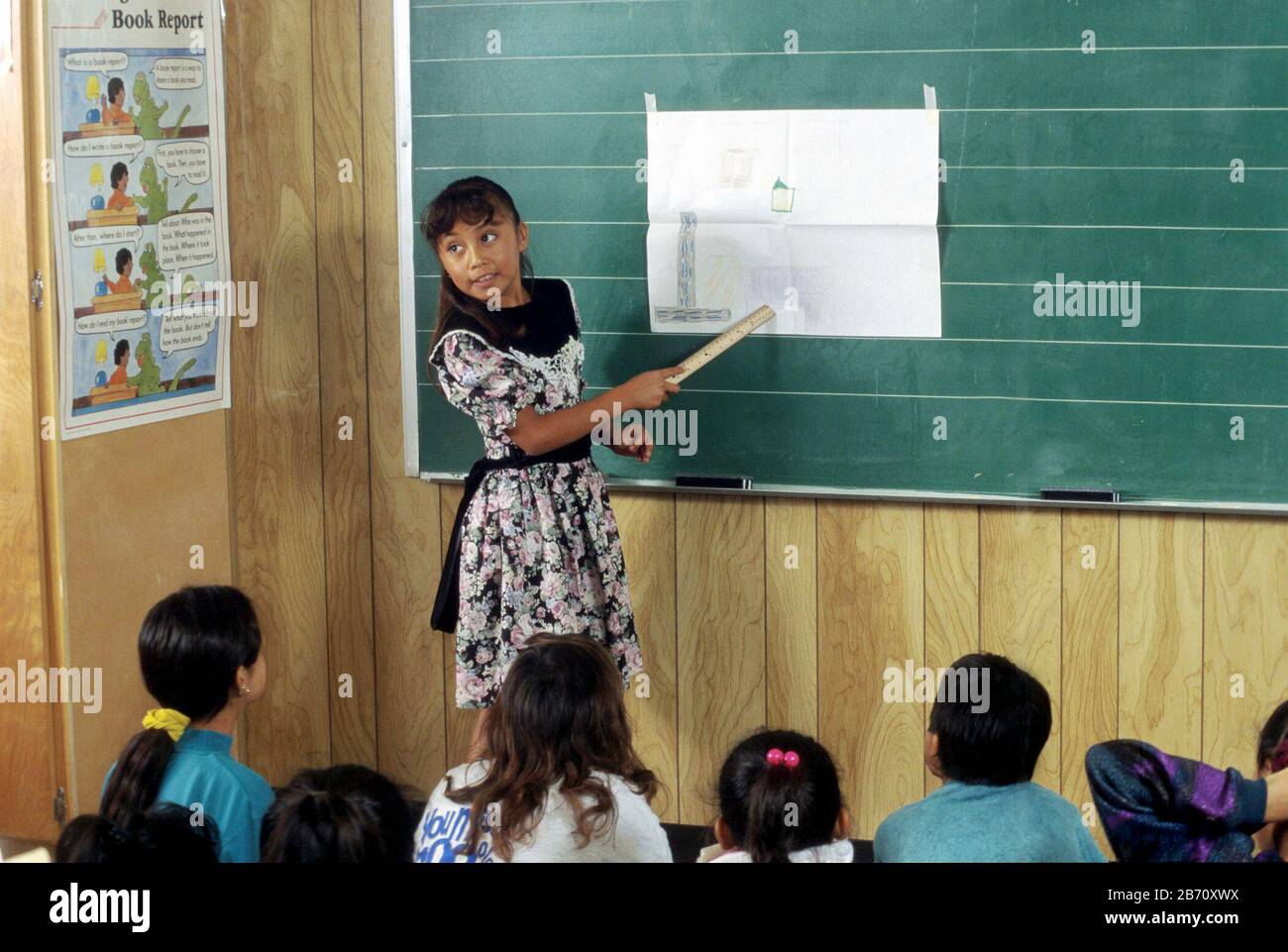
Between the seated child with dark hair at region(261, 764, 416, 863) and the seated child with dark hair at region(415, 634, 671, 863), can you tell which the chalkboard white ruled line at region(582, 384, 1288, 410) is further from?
the seated child with dark hair at region(261, 764, 416, 863)

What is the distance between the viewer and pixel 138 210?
322 cm

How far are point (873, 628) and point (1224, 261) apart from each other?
1009mm

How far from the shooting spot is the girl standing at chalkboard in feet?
10.3

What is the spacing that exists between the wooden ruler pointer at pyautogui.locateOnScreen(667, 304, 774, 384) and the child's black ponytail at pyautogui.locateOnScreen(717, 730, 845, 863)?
1.23 m

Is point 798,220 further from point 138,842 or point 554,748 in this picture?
point 138,842

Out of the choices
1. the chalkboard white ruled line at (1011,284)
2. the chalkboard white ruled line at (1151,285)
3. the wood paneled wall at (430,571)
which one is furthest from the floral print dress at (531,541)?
the chalkboard white ruled line at (1151,285)

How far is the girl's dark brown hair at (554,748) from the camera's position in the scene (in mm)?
2164

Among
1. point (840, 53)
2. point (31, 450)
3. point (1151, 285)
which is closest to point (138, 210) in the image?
point (31, 450)

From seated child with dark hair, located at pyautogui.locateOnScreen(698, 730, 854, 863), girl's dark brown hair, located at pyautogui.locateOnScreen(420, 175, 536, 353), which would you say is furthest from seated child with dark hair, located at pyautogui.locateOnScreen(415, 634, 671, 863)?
girl's dark brown hair, located at pyautogui.locateOnScreen(420, 175, 536, 353)

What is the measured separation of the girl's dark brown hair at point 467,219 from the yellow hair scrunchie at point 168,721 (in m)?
0.95
